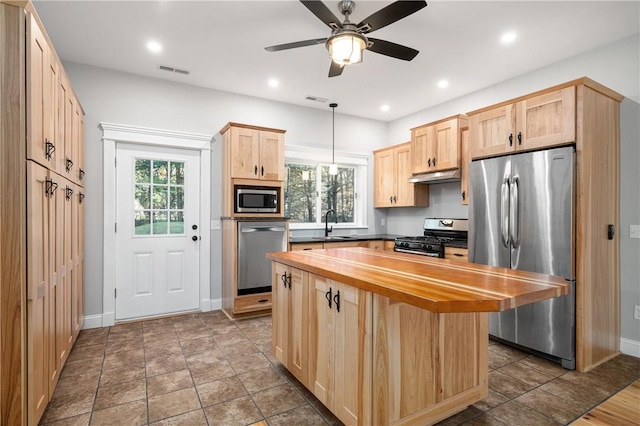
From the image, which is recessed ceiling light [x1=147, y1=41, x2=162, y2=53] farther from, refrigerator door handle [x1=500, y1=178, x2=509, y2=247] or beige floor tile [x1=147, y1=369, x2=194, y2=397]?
refrigerator door handle [x1=500, y1=178, x2=509, y2=247]

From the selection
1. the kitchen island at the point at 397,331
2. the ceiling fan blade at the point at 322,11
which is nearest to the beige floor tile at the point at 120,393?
the kitchen island at the point at 397,331

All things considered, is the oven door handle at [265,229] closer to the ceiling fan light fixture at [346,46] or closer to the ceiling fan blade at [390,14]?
the ceiling fan light fixture at [346,46]

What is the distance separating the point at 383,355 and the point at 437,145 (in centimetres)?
339

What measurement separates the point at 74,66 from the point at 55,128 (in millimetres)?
1988

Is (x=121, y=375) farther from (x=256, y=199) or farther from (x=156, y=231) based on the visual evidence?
(x=256, y=199)

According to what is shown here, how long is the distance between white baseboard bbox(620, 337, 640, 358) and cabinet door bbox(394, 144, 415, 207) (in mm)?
2694

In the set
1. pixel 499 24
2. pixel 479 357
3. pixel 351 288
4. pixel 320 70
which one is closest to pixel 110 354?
pixel 351 288

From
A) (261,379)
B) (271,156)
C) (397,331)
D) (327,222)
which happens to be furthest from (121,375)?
(327,222)

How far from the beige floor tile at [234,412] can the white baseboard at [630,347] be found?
10.6 feet

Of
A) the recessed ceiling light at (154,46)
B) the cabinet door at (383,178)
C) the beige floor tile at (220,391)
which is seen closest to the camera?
the beige floor tile at (220,391)

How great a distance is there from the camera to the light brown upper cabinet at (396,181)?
5.01 meters

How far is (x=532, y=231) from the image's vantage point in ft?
9.64

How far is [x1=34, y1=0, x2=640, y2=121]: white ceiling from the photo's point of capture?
105 inches

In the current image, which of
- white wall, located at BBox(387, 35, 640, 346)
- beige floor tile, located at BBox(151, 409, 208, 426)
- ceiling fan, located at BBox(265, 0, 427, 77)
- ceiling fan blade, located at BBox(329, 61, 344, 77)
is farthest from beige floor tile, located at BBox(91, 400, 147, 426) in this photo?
white wall, located at BBox(387, 35, 640, 346)
